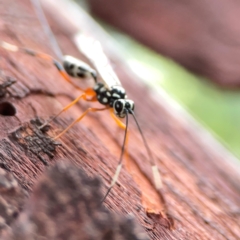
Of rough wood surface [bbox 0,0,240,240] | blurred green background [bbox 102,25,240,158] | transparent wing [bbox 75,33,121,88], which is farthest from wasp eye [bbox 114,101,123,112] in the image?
blurred green background [bbox 102,25,240,158]

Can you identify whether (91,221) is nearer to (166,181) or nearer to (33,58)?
(166,181)

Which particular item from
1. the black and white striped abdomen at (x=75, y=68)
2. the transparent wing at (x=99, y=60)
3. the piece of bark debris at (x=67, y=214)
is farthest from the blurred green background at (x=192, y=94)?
the piece of bark debris at (x=67, y=214)

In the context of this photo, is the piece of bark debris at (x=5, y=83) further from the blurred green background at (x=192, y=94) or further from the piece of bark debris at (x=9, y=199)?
the blurred green background at (x=192, y=94)

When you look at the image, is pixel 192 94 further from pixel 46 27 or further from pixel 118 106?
pixel 118 106

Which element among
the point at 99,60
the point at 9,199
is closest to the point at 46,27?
the point at 99,60

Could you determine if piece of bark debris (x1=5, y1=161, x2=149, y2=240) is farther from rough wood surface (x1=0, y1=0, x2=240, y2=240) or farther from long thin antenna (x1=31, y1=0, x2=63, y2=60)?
long thin antenna (x1=31, y1=0, x2=63, y2=60)

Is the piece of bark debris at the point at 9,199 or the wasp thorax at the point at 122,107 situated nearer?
the piece of bark debris at the point at 9,199

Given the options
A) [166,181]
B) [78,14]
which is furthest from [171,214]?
[78,14]
